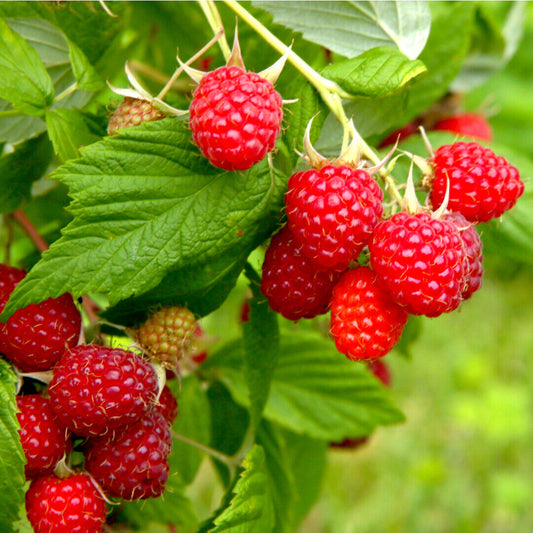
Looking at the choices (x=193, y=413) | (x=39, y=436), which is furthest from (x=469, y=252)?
(x=193, y=413)

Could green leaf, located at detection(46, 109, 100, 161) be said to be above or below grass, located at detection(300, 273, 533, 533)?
above

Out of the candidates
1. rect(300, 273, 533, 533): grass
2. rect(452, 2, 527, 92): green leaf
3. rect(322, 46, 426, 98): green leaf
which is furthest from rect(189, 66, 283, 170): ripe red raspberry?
rect(300, 273, 533, 533): grass

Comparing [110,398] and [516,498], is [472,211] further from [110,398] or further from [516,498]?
[516,498]

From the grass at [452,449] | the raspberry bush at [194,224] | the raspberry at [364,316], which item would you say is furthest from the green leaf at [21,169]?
the grass at [452,449]

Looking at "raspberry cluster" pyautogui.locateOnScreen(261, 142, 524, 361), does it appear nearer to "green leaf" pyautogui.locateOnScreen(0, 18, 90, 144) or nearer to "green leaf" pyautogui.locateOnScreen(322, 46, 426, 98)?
"green leaf" pyautogui.locateOnScreen(322, 46, 426, 98)

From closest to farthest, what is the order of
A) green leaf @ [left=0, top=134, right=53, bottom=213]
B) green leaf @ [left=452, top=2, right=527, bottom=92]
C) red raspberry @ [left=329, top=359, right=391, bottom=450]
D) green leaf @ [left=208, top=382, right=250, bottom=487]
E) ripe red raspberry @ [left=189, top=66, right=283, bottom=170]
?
ripe red raspberry @ [left=189, top=66, right=283, bottom=170], green leaf @ [left=0, top=134, right=53, bottom=213], green leaf @ [left=208, top=382, right=250, bottom=487], green leaf @ [left=452, top=2, right=527, bottom=92], red raspberry @ [left=329, top=359, right=391, bottom=450]

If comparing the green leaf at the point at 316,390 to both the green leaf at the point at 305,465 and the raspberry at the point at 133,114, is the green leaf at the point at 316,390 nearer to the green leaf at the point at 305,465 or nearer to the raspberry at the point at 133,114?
the green leaf at the point at 305,465
